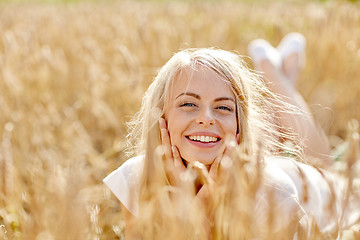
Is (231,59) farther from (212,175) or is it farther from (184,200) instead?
(184,200)

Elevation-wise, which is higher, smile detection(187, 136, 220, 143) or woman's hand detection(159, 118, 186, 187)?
smile detection(187, 136, 220, 143)

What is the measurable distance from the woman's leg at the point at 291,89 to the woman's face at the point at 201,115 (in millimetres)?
459

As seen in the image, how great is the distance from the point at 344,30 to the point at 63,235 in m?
2.08

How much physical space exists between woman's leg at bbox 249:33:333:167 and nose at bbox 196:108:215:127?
50cm

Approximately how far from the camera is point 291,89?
1733mm

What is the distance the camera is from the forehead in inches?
39.9

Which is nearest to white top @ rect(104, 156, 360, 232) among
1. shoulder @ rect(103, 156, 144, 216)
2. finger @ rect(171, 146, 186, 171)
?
shoulder @ rect(103, 156, 144, 216)

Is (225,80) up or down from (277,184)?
up

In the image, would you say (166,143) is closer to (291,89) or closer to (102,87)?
(291,89)

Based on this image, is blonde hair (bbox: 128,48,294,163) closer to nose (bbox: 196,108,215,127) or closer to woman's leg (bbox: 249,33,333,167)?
nose (bbox: 196,108,215,127)

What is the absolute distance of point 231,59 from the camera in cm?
110

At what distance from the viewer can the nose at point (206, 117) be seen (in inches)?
37.7

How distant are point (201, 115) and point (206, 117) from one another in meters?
0.02

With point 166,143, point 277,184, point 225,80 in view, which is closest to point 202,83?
point 225,80
